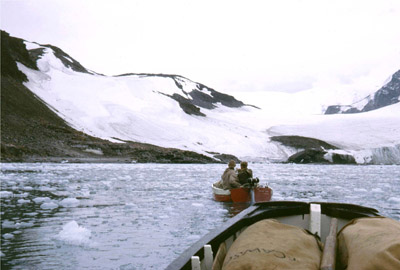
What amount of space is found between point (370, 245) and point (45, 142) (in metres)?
39.5

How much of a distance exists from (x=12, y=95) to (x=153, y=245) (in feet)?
154

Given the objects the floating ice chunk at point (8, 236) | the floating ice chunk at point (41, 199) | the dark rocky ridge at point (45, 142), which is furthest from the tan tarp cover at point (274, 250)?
the dark rocky ridge at point (45, 142)

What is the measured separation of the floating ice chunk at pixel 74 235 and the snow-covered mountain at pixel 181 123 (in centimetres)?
4271

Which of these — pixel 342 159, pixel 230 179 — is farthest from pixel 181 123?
pixel 230 179

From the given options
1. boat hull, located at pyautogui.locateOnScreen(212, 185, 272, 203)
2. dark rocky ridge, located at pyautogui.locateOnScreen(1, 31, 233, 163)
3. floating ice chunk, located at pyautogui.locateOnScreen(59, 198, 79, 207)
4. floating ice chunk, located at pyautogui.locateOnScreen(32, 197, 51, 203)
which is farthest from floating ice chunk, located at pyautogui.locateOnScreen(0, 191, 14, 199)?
dark rocky ridge, located at pyautogui.locateOnScreen(1, 31, 233, 163)

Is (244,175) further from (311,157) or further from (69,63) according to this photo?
(69,63)

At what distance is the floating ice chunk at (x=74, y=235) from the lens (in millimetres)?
7113

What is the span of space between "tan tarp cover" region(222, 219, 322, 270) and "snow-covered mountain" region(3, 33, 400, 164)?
4540 centimetres

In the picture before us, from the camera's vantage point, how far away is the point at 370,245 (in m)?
2.68

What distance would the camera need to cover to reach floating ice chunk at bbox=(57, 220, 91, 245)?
711cm

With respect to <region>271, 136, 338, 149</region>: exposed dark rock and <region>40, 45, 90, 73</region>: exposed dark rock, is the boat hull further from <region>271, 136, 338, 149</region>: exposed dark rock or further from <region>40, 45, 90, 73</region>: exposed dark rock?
<region>40, 45, 90, 73</region>: exposed dark rock

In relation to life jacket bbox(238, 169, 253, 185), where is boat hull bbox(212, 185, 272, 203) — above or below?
below

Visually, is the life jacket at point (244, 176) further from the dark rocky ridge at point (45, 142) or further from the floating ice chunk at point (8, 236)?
the dark rocky ridge at point (45, 142)

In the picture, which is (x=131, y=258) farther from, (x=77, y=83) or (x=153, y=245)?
(x=77, y=83)
